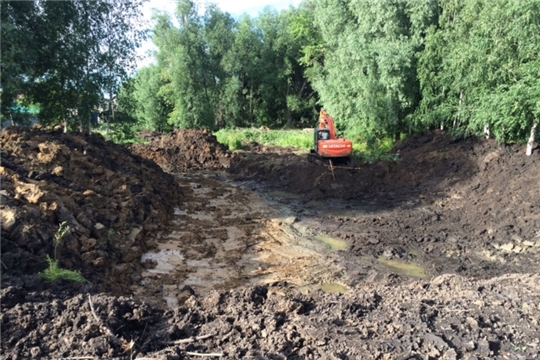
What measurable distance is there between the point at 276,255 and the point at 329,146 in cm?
790

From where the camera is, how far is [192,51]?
32.7m

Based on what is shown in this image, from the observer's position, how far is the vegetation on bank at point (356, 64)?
43.7 ft

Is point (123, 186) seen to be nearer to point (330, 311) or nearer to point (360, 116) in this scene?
point (330, 311)

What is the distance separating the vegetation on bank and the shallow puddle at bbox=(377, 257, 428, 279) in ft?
21.3

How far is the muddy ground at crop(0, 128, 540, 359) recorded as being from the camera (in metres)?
4.90

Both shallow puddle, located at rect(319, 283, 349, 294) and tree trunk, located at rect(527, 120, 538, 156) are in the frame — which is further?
tree trunk, located at rect(527, 120, 538, 156)

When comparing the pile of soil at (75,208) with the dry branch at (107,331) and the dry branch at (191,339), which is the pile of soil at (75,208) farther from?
the dry branch at (191,339)

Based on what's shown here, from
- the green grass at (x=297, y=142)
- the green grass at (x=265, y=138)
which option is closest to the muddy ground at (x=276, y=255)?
the green grass at (x=297, y=142)

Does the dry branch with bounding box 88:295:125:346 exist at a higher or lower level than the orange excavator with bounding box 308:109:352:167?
lower

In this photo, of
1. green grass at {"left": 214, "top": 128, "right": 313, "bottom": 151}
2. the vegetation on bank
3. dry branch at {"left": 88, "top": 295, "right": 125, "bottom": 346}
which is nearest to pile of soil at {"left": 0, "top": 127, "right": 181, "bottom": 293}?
dry branch at {"left": 88, "top": 295, "right": 125, "bottom": 346}

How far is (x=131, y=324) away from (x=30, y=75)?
12412mm

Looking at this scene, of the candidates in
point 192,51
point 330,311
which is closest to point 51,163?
point 330,311

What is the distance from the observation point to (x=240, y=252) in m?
10.3

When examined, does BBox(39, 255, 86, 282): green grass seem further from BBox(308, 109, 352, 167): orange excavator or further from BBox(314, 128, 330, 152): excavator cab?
BBox(314, 128, 330, 152): excavator cab
